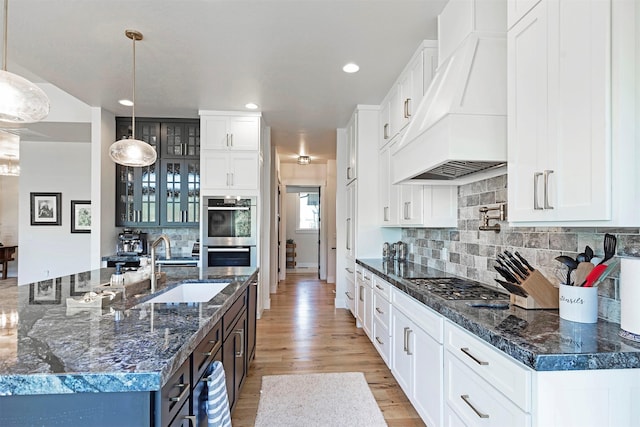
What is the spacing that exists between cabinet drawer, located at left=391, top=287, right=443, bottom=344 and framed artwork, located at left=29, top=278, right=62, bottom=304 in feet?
6.26

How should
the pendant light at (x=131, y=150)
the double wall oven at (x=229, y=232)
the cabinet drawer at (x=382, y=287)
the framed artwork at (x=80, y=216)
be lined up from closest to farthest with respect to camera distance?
the pendant light at (x=131, y=150), the cabinet drawer at (x=382, y=287), the double wall oven at (x=229, y=232), the framed artwork at (x=80, y=216)

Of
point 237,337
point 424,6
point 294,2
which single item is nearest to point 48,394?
point 237,337

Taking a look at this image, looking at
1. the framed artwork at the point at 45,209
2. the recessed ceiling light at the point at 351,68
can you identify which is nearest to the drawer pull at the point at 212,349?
the recessed ceiling light at the point at 351,68

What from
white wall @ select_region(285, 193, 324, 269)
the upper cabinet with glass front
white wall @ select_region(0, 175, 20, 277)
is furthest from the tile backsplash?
white wall @ select_region(0, 175, 20, 277)

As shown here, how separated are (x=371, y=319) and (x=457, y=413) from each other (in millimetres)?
1835

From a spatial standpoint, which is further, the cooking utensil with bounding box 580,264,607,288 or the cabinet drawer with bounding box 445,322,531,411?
the cooking utensil with bounding box 580,264,607,288

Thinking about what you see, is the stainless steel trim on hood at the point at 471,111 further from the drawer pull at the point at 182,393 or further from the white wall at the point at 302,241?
the white wall at the point at 302,241

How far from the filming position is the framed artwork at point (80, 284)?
1942 mm

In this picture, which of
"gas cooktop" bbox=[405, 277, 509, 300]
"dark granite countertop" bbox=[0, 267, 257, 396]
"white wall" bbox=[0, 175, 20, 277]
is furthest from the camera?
"white wall" bbox=[0, 175, 20, 277]

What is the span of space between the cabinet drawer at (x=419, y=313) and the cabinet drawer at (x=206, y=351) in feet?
3.75

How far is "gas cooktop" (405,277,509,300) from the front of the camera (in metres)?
1.92

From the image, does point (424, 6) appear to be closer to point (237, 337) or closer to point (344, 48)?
point (344, 48)

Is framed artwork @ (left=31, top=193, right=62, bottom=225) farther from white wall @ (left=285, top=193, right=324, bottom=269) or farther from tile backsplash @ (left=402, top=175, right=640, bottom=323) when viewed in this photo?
tile backsplash @ (left=402, top=175, right=640, bottom=323)

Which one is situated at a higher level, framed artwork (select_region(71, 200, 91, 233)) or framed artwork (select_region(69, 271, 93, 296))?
framed artwork (select_region(71, 200, 91, 233))
